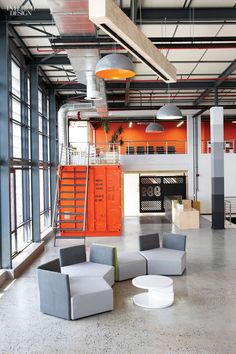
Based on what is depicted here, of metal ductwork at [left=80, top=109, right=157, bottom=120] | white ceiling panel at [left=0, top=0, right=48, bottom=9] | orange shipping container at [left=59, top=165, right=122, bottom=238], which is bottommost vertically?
orange shipping container at [left=59, top=165, right=122, bottom=238]

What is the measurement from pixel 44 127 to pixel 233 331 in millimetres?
11116

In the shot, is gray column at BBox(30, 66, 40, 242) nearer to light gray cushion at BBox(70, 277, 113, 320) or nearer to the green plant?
light gray cushion at BBox(70, 277, 113, 320)

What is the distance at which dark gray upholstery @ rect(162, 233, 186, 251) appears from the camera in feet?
29.3

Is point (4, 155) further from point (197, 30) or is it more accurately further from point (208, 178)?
point (208, 178)

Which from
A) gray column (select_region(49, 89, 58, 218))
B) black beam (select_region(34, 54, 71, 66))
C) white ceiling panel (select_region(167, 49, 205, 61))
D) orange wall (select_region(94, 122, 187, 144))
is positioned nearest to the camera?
white ceiling panel (select_region(167, 49, 205, 61))

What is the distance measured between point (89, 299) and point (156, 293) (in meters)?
1.32

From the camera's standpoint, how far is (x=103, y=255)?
311 inches

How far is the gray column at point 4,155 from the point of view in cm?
809

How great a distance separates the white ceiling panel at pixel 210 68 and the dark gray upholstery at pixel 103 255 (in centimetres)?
714

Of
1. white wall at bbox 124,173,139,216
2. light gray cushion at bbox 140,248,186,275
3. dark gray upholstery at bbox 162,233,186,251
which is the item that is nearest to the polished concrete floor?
light gray cushion at bbox 140,248,186,275

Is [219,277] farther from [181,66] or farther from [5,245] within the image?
[181,66]

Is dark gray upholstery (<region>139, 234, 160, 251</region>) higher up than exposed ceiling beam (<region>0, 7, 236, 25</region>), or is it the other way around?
exposed ceiling beam (<region>0, 7, 236, 25</region>)

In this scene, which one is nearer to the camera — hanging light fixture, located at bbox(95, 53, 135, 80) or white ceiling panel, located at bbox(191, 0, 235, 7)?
hanging light fixture, located at bbox(95, 53, 135, 80)

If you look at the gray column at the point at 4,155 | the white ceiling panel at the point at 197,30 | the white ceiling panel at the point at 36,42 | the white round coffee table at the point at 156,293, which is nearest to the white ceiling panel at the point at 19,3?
the gray column at the point at 4,155
